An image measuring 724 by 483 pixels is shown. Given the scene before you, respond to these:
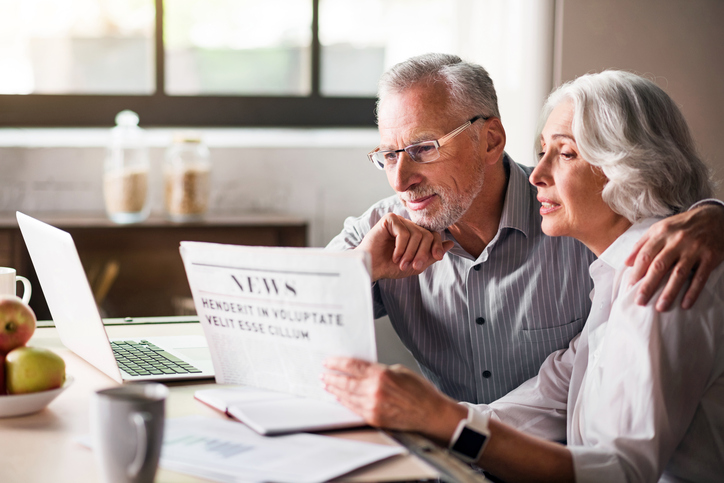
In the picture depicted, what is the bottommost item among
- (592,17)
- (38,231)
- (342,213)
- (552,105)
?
(342,213)

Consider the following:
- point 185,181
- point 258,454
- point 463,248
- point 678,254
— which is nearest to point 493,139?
point 463,248

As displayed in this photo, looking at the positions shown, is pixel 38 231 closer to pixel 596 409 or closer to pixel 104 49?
pixel 596 409

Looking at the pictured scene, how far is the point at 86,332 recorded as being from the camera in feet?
3.57

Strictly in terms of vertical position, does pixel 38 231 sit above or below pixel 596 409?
above

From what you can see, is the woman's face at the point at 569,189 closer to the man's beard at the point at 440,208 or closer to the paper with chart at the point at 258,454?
the man's beard at the point at 440,208

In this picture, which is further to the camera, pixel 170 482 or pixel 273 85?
pixel 273 85

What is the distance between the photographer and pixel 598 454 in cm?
95

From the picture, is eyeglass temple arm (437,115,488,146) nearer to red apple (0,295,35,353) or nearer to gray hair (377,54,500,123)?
gray hair (377,54,500,123)

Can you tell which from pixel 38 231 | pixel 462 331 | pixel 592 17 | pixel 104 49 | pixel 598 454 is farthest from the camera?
pixel 104 49

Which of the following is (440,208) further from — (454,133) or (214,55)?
(214,55)

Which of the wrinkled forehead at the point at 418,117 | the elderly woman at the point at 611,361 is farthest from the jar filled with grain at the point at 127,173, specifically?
the elderly woman at the point at 611,361

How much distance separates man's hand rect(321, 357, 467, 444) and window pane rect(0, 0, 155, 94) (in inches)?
108

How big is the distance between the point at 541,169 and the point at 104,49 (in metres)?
2.57

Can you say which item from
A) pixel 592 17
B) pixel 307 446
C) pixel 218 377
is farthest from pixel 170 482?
pixel 592 17
